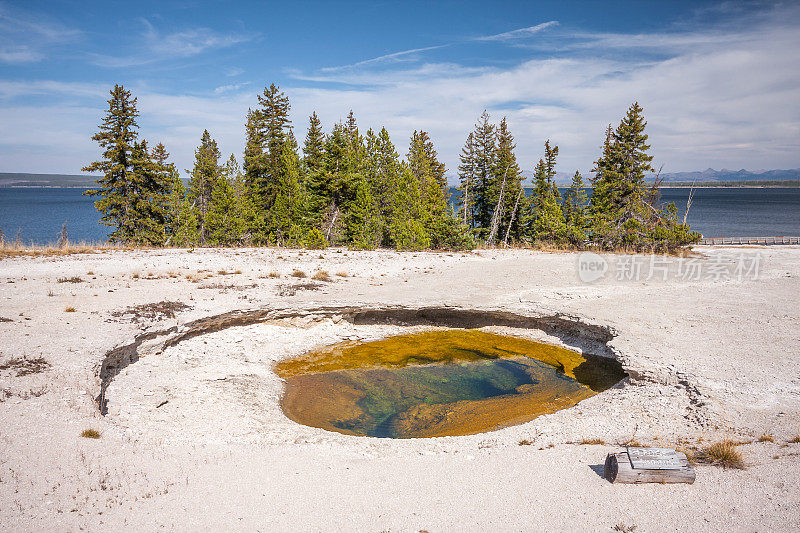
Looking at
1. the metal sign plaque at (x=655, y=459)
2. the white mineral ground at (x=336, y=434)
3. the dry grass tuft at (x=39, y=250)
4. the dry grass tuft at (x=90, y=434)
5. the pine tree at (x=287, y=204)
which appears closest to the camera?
the white mineral ground at (x=336, y=434)

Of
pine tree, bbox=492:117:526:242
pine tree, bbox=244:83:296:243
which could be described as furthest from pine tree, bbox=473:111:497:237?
pine tree, bbox=244:83:296:243

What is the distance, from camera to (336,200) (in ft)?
105

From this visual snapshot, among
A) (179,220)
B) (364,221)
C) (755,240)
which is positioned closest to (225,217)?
(179,220)

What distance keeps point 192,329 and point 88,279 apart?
686 cm

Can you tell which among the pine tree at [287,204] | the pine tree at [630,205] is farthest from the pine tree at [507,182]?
the pine tree at [287,204]

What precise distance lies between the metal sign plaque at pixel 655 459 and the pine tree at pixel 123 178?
33721 millimetres

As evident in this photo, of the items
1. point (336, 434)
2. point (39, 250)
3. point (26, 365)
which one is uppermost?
point (39, 250)

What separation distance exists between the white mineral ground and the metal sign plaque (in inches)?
10.8

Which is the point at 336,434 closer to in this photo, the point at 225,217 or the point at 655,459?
the point at 655,459

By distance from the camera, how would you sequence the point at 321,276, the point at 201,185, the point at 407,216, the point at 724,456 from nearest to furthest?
the point at 724,456 < the point at 321,276 < the point at 407,216 < the point at 201,185

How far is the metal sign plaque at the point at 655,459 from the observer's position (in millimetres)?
5605

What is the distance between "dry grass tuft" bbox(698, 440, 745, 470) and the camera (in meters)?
5.99

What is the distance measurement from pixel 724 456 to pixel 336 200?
2852cm

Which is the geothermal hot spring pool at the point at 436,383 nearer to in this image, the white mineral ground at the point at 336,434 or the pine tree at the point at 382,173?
the white mineral ground at the point at 336,434
